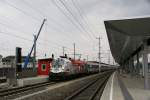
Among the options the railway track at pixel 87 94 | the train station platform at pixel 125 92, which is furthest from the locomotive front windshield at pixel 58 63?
the train station platform at pixel 125 92

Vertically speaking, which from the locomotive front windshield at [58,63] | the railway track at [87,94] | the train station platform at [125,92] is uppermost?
the locomotive front windshield at [58,63]

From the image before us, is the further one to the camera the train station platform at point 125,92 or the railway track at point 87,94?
the railway track at point 87,94

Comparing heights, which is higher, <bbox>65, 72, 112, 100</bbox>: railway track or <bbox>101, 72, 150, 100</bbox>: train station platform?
<bbox>101, 72, 150, 100</bbox>: train station platform

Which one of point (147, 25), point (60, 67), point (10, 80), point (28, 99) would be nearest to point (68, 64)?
point (60, 67)

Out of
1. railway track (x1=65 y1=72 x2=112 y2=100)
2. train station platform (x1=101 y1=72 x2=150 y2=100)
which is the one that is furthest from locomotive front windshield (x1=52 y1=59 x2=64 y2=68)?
train station platform (x1=101 y1=72 x2=150 y2=100)

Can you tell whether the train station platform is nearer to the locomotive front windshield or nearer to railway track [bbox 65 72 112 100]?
railway track [bbox 65 72 112 100]

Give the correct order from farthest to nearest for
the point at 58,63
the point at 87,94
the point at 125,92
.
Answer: the point at 58,63 < the point at 87,94 < the point at 125,92

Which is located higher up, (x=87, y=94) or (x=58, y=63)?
(x=58, y=63)

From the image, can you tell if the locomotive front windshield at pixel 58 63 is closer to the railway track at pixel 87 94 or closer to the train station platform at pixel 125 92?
the railway track at pixel 87 94

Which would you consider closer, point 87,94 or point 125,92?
point 125,92

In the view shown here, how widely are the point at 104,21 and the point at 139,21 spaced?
2.19 meters

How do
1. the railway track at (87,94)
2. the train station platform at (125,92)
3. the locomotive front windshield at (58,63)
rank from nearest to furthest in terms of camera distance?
the train station platform at (125,92) → the railway track at (87,94) → the locomotive front windshield at (58,63)

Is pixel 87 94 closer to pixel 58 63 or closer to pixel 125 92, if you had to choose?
pixel 125 92

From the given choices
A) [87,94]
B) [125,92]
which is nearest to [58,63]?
[87,94]
